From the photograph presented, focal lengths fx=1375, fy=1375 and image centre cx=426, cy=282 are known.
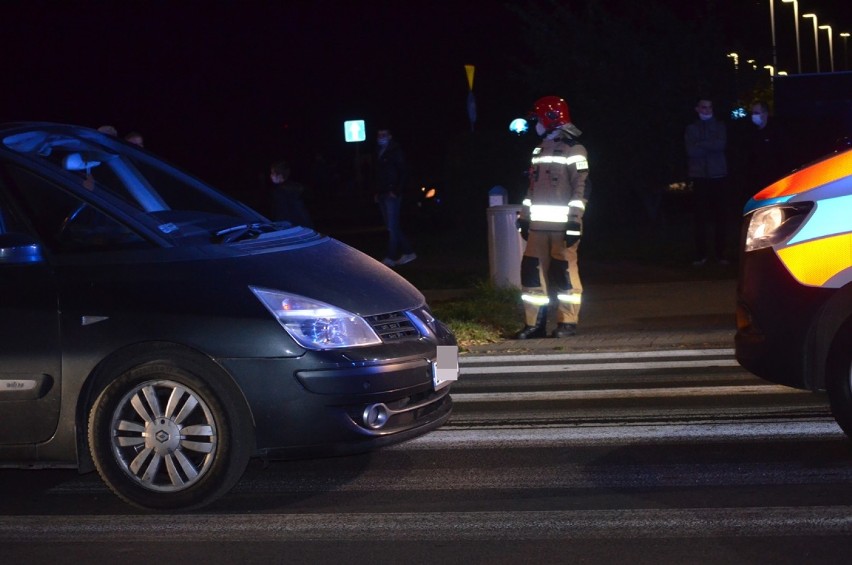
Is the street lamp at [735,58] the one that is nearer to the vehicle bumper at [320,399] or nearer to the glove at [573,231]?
the glove at [573,231]

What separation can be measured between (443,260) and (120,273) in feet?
43.2

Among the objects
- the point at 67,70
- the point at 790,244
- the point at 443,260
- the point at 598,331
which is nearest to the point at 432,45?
the point at 67,70

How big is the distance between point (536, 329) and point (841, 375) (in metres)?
5.22

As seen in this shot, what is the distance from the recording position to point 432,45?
47094 millimetres

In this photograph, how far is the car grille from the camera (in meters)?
6.21

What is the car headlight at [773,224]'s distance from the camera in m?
6.61

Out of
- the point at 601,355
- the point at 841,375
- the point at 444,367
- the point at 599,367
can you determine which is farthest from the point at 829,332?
the point at 601,355

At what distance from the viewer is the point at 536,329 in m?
11.6

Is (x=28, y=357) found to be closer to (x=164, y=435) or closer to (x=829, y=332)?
(x=164, y=435)

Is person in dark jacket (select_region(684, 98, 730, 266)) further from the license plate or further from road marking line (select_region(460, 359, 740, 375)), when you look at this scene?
the license plate

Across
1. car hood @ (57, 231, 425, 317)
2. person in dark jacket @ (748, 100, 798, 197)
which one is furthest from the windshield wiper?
person in dark jacket @ (748, 100, 798, 197)

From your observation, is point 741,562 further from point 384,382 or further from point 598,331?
point 598,331

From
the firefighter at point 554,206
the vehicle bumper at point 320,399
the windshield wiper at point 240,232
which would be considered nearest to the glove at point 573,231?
the firefighter at point 554,206

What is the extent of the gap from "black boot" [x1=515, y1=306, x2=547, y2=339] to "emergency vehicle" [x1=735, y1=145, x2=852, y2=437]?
4.76m
